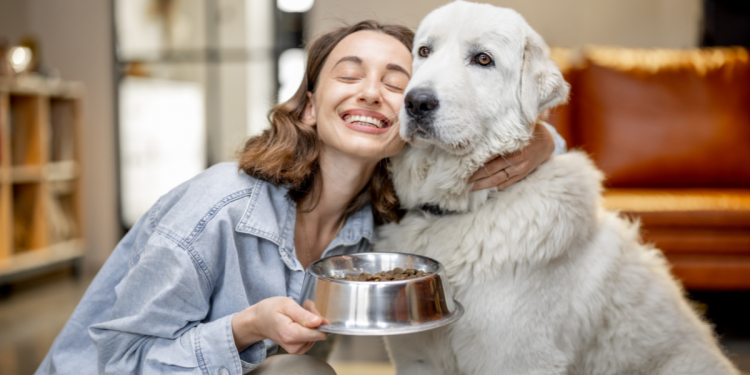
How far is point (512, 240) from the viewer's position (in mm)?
1370

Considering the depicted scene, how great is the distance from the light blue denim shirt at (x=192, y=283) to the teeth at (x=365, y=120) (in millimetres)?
288

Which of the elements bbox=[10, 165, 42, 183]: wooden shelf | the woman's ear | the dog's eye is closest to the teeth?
the woman's ear

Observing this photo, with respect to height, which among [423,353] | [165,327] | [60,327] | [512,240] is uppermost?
[512,240]

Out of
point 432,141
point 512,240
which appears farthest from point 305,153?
point 512,240

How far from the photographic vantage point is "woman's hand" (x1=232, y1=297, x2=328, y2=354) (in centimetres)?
107

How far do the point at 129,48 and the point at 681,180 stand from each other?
16.2 ft

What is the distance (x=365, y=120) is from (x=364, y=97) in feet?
0.21

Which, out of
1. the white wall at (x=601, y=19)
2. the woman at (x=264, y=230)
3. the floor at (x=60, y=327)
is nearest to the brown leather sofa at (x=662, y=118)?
the floor at (x=60, y=327)

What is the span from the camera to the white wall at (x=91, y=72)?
5.17 meters

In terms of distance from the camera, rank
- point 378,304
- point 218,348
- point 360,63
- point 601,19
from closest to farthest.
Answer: point 378,304 → point 218,348 → point 360,63 → point 601,19

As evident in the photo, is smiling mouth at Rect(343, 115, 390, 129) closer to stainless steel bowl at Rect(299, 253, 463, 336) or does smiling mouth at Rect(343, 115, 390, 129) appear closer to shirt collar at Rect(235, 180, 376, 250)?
shirt collar at Rect(235, 180, 376, 250)

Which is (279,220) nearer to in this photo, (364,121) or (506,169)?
(364,121)

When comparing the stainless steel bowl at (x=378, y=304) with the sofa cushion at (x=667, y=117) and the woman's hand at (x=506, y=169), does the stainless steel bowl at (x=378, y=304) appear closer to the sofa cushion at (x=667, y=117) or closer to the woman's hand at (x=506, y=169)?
the woman's hand at (x=506, y=169)

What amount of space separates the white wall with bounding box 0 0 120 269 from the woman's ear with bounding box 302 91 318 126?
4.20 m
